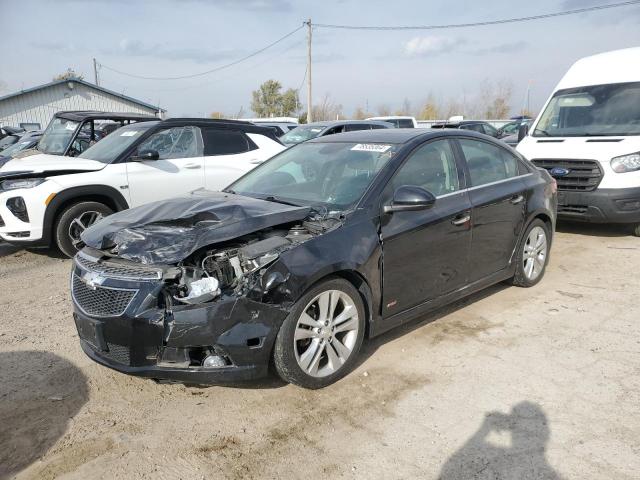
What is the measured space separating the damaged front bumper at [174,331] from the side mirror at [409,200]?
3.93ft

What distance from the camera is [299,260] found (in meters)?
3.17

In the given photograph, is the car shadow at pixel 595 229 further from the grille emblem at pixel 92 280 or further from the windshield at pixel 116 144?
the grille emblem at pixel 92 280

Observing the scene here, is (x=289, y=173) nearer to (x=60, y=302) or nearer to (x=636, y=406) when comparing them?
(x=60, y=302)

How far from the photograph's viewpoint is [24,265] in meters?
6.54

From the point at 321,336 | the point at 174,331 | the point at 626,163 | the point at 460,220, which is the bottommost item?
the point at 321,336

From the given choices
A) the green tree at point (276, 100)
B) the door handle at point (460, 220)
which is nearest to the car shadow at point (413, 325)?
the door handle at point (460, 220)

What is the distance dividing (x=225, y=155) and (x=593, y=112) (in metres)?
5.83

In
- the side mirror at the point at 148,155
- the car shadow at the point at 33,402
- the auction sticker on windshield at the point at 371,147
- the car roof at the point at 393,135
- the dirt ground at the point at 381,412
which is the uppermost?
the car roof at the point at 393,135

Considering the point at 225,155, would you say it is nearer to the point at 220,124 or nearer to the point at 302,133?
the point at 220,124

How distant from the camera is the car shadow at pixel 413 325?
3.99 m

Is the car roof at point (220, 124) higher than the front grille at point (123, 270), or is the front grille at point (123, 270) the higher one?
the car roof at point (220, 124)

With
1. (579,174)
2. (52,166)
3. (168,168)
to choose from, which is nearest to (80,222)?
(52,166)

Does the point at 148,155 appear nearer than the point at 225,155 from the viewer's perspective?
Yes

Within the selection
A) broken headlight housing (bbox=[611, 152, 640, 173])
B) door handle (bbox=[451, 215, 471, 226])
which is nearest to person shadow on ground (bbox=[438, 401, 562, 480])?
door handle (bbox=[451, 215, 471, 226])
